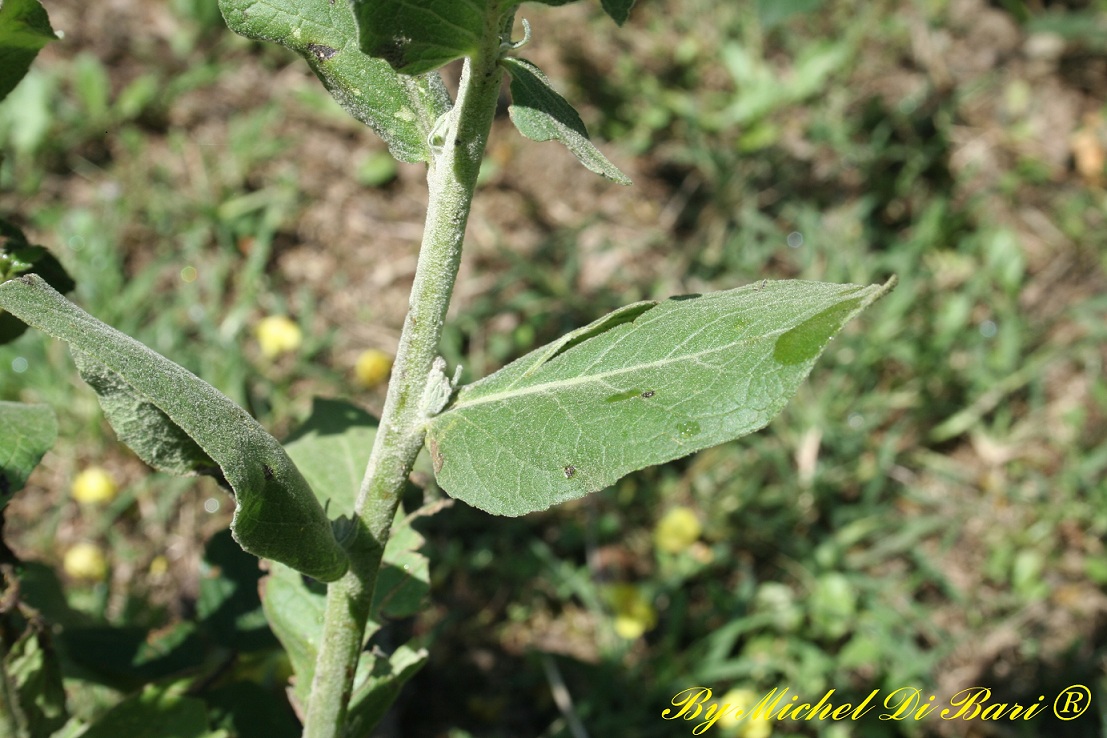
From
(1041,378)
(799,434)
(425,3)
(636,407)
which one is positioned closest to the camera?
(425,3)

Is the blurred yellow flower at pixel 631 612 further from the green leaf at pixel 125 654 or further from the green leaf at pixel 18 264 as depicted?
the green leaf at pixel 18 264

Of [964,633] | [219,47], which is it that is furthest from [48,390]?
[964,633]

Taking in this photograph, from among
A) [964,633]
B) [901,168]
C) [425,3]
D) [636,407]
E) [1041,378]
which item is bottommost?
[964,633]

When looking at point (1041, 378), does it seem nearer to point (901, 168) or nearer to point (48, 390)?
point (901, 168)

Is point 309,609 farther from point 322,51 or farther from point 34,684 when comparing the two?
point 322,51

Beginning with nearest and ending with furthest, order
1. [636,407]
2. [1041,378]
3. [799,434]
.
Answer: [636,407] < [799,434] < [1041,378]

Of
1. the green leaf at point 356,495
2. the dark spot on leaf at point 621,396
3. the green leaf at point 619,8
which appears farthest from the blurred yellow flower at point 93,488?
the green leaf at point 619,8
